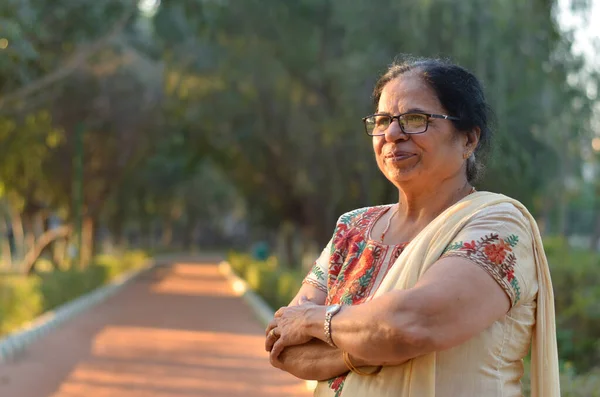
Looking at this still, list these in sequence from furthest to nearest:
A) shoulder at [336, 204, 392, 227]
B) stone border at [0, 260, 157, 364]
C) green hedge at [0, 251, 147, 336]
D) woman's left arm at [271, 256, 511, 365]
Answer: green hedge at [0, 251, 147, 336], stone border at [0, 260, 157, 364], shoulder at [336, 204, 392, 227], woman's left arm at [271, 256, 511, 365]

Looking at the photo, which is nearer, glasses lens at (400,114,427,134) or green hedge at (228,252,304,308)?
glasses lens at (400,114,427,134)

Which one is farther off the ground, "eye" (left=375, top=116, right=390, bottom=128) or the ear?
"eye" (left=375, top=116, right=390, bottom=128)

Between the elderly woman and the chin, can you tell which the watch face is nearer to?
the elderly woman

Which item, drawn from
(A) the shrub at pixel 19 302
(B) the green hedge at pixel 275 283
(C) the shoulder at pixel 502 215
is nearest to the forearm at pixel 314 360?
(C) the shoulder at pixel 502 215

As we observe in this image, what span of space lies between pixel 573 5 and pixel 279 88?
8.16m

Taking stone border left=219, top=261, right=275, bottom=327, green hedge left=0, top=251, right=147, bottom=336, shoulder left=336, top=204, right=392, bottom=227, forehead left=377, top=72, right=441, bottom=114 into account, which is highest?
forehead left=377, top=72, right=441, bottom=114

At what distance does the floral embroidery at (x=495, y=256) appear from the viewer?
2029 mm

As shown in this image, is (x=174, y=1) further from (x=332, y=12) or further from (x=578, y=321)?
(x=578, y=321)

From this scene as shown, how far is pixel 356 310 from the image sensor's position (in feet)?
7.08

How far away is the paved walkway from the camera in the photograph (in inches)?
380

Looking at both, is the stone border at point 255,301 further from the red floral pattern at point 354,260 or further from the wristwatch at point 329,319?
the wristwatch at point 329,319

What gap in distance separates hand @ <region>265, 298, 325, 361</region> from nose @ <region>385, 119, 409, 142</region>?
0.46 meters

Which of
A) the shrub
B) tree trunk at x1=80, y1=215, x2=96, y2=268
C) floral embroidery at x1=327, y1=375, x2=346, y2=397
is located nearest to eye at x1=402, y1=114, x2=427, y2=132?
floral embroidery at x1=327, y1=375, x2=346, y2=397

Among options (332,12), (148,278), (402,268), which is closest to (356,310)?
(402,268)
